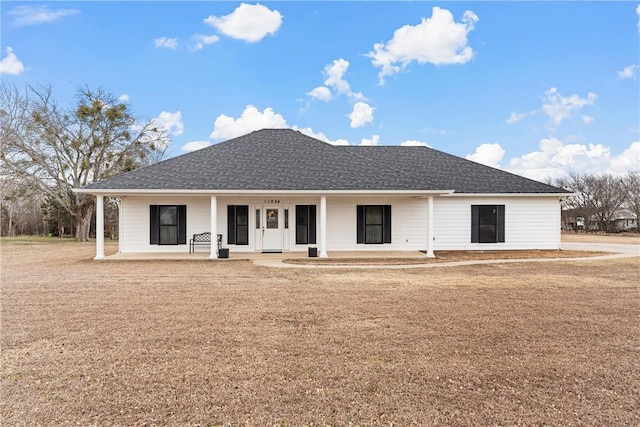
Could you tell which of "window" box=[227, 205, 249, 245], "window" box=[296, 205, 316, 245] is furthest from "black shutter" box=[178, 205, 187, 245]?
"window" box=[296, 205, 316, 245]

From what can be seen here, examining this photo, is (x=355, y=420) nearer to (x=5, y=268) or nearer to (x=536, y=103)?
(x=5, y=268)

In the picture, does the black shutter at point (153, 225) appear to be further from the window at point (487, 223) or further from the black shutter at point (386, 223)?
the window at point (487, 223)

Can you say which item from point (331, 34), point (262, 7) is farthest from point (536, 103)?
point (262, 7)

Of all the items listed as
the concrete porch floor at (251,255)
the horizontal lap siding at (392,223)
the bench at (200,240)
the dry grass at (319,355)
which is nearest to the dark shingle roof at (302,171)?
the horizontal lap siding at (392,223)

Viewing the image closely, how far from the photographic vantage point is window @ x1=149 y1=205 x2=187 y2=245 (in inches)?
680

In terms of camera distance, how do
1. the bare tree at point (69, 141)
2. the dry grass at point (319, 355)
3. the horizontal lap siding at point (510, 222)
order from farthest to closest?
the bare tree at point (69, 141), the horizontal lap siding at point (510, 222), the dry grass at point (319, 355)

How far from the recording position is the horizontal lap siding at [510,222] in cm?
1795

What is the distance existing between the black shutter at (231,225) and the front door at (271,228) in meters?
1.18

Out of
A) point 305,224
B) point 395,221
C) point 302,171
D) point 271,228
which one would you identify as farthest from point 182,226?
point 395,221

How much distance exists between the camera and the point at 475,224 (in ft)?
59.2

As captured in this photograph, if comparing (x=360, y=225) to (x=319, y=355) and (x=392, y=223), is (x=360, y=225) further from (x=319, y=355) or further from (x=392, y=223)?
(x=319, y=355)

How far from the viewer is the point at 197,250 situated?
17375 millimetres

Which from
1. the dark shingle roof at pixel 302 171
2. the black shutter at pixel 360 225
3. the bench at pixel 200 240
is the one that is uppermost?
the dark shingle roof at pixel 302 171

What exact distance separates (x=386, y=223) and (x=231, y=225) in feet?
21.1
